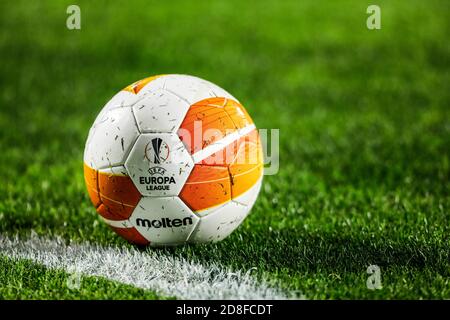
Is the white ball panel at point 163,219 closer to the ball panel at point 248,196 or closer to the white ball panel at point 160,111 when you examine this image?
the ball panel at point 248,196

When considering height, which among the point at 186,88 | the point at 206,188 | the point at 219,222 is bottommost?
the point at 219,222

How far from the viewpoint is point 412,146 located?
26.3 ft

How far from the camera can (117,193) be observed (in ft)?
15.4

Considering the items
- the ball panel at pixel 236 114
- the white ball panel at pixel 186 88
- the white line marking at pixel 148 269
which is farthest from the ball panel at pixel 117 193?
the ball panel at pixel 236 114

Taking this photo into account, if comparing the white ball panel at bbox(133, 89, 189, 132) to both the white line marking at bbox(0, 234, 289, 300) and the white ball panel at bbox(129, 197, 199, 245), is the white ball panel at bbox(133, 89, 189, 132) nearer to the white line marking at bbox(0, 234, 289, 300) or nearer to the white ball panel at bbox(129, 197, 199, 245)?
the white ball panel at bbox(129, 197, 199, 245)

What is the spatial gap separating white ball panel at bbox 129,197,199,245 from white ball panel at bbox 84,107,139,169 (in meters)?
0.36

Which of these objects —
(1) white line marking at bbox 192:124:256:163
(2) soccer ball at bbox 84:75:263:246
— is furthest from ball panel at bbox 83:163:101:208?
(1) white line marking at bbox 192:124:256:163

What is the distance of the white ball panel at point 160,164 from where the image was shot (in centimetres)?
456

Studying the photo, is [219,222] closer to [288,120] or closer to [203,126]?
[203,126]

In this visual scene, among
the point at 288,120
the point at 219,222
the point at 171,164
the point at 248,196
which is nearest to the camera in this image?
the point at 171,164

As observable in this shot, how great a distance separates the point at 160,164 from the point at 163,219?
1.28ft

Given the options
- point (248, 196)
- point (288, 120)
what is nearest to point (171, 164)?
point (248, 196)

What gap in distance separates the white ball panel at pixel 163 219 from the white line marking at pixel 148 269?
16 cm

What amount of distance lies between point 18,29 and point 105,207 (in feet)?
35.0
